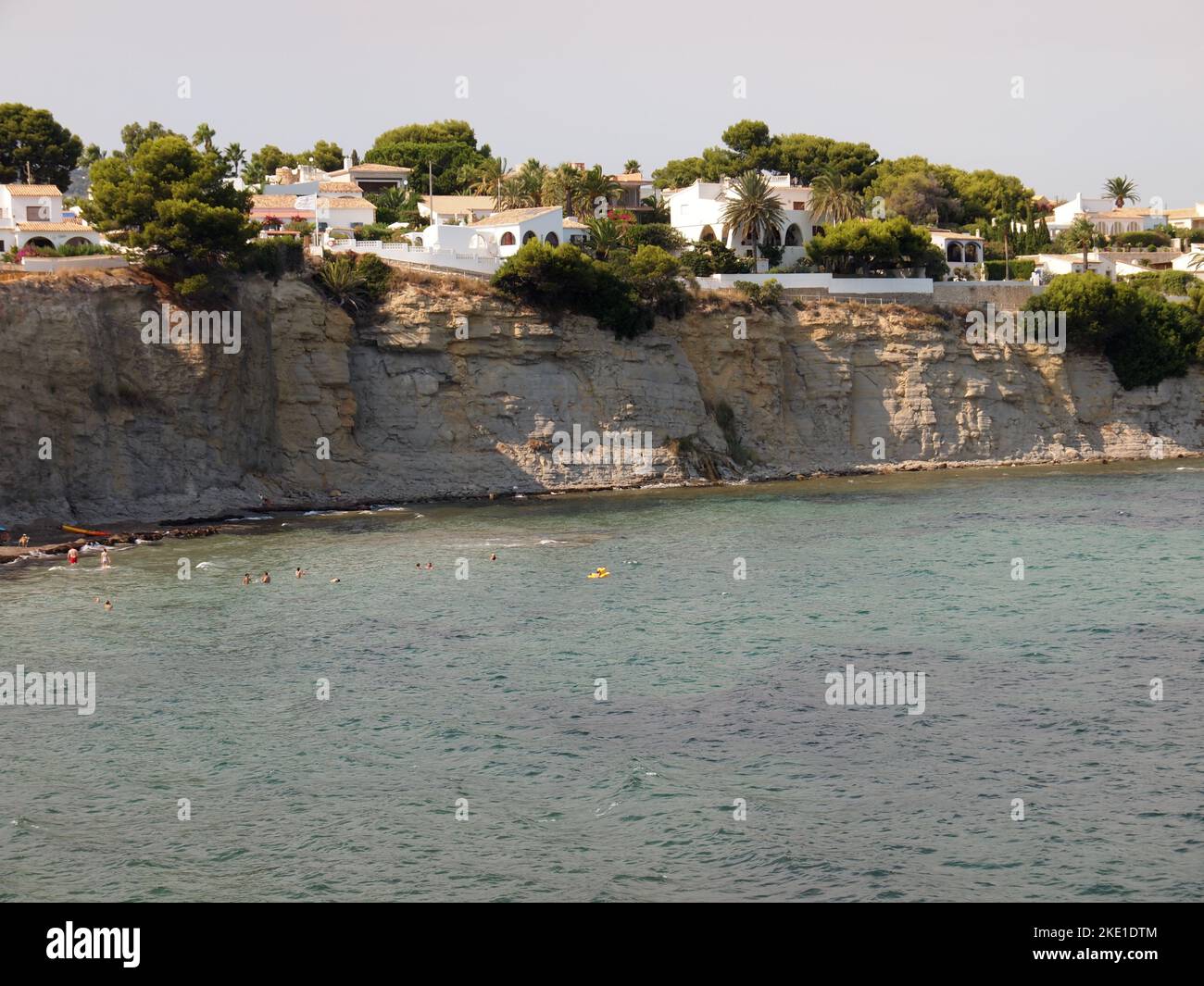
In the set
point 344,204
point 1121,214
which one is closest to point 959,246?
point 344,204

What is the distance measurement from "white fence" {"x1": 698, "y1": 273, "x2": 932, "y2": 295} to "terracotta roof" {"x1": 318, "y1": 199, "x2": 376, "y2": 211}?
71.0ft

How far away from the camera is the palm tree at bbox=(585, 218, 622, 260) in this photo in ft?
256

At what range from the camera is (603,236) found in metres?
78.6

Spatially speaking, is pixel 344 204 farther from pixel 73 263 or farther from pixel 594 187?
pixel 73 263

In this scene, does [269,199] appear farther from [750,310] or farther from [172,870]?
[172,870]

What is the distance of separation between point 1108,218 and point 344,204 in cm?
7578

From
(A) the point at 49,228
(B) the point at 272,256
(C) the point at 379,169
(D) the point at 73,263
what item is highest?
(C) the point at 379,169

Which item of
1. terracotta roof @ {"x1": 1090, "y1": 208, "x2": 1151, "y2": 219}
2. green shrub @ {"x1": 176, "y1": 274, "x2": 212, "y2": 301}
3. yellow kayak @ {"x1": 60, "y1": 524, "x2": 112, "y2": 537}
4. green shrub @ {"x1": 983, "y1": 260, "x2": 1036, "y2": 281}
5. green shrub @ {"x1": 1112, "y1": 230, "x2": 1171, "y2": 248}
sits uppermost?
terracotta roof @ {"x1": 1090, "y1": 208, "x2": 1151, "y2": 219}

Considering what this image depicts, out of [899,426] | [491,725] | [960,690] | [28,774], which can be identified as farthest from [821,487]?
[28,774]

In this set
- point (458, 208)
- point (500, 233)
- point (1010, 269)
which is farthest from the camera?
point (1010, 269)

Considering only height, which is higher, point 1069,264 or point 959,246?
point 959,246

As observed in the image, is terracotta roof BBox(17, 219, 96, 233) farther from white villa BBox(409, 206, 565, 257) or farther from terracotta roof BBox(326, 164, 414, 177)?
terracotta roof BBox(326, 164, 414, 177)

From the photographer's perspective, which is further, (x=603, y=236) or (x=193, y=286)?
(x=603, y=236)

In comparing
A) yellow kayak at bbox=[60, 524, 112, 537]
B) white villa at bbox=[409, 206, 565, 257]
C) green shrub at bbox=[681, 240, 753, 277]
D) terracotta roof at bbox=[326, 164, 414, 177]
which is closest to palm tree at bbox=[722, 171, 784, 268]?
green shrub at bbox=[681, 240, 753, 277]
